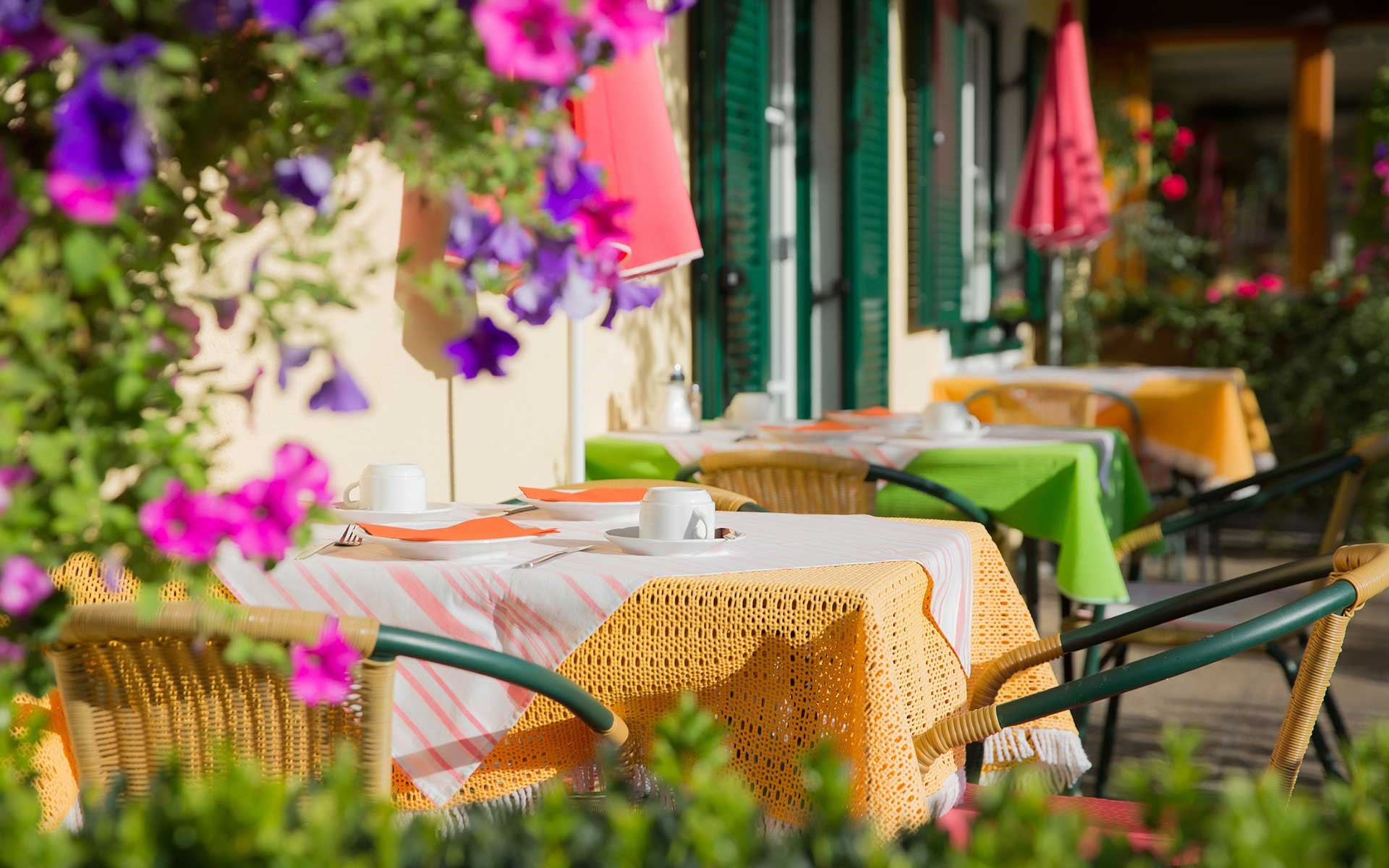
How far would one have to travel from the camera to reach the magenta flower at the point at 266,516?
1.00 metres

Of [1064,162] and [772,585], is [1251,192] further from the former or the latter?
[772,585]

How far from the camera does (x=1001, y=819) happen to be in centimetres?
95

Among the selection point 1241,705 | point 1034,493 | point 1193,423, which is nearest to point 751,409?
point 1034,493

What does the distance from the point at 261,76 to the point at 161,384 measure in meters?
0.24

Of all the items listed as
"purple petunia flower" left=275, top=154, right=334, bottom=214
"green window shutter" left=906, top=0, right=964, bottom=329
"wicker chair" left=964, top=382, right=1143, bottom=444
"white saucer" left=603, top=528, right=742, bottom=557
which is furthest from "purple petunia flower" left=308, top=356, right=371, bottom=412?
"green window shutter" left=906, top=0, right=964, bottom=329

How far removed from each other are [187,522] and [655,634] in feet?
3.19

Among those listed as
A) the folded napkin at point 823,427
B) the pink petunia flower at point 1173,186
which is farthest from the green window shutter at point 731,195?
the pink petunia flower at point 1173,186

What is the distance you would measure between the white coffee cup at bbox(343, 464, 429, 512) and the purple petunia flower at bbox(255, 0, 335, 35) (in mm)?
1542

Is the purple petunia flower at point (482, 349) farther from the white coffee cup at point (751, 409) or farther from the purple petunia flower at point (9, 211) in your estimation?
the white coffee cup at point (751, 409)

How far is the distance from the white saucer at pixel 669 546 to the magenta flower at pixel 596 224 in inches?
37.3

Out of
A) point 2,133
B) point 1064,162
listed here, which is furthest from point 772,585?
point 1064,162

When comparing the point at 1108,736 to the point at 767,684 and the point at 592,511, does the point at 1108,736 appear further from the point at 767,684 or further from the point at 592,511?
the point at 767,684

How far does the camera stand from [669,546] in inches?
→ 81.5

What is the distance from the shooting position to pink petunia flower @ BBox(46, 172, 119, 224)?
0.88 m
